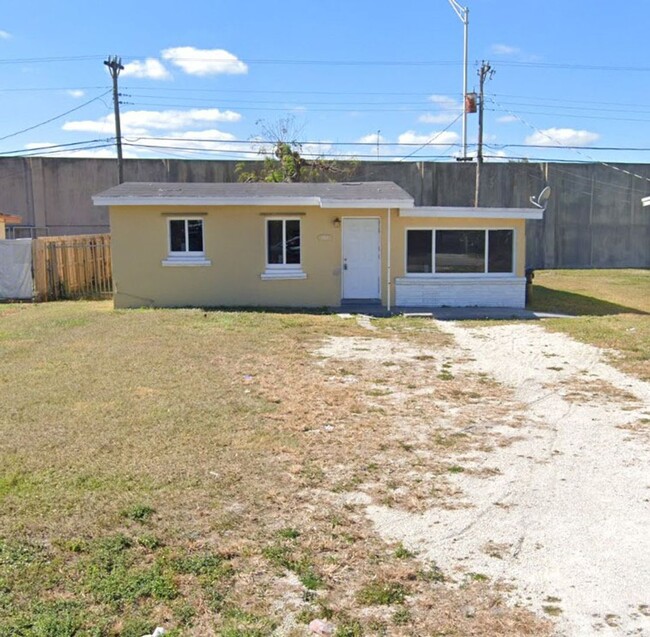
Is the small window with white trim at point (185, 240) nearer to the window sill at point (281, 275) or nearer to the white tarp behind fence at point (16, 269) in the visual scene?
the window sill at point (281, 275)

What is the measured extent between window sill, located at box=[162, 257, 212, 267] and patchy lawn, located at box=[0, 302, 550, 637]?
23.3 feet

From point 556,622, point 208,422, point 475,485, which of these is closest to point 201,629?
point 556,622

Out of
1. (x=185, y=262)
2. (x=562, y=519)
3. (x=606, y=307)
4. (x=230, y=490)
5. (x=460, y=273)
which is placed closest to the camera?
(x=562, y=519)

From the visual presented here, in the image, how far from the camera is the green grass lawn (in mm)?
10648

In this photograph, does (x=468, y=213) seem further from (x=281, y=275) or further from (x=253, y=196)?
(x=253, y=196)

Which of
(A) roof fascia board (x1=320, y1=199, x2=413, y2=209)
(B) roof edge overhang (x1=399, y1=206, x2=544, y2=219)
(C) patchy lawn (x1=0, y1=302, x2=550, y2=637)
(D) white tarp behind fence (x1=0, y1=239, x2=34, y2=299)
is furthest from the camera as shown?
(D) white tarp behind fence (x1=0, y1=239, x2=34, y2=299)

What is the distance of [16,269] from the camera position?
18969 mm

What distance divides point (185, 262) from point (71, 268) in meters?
4.97

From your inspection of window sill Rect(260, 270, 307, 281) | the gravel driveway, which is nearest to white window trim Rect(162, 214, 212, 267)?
window sill Rect(260, 270, 307, 281)

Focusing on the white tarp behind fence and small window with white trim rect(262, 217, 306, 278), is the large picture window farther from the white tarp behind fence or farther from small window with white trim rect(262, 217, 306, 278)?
the white tarp behind fence

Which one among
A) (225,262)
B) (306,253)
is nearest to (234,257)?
(225,262)

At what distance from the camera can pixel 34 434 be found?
19.4ft

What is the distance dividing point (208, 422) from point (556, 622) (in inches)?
156

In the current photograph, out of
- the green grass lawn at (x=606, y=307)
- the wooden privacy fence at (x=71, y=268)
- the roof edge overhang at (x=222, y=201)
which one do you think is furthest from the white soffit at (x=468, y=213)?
the wooden privacy fence at (x=71, y=268)
